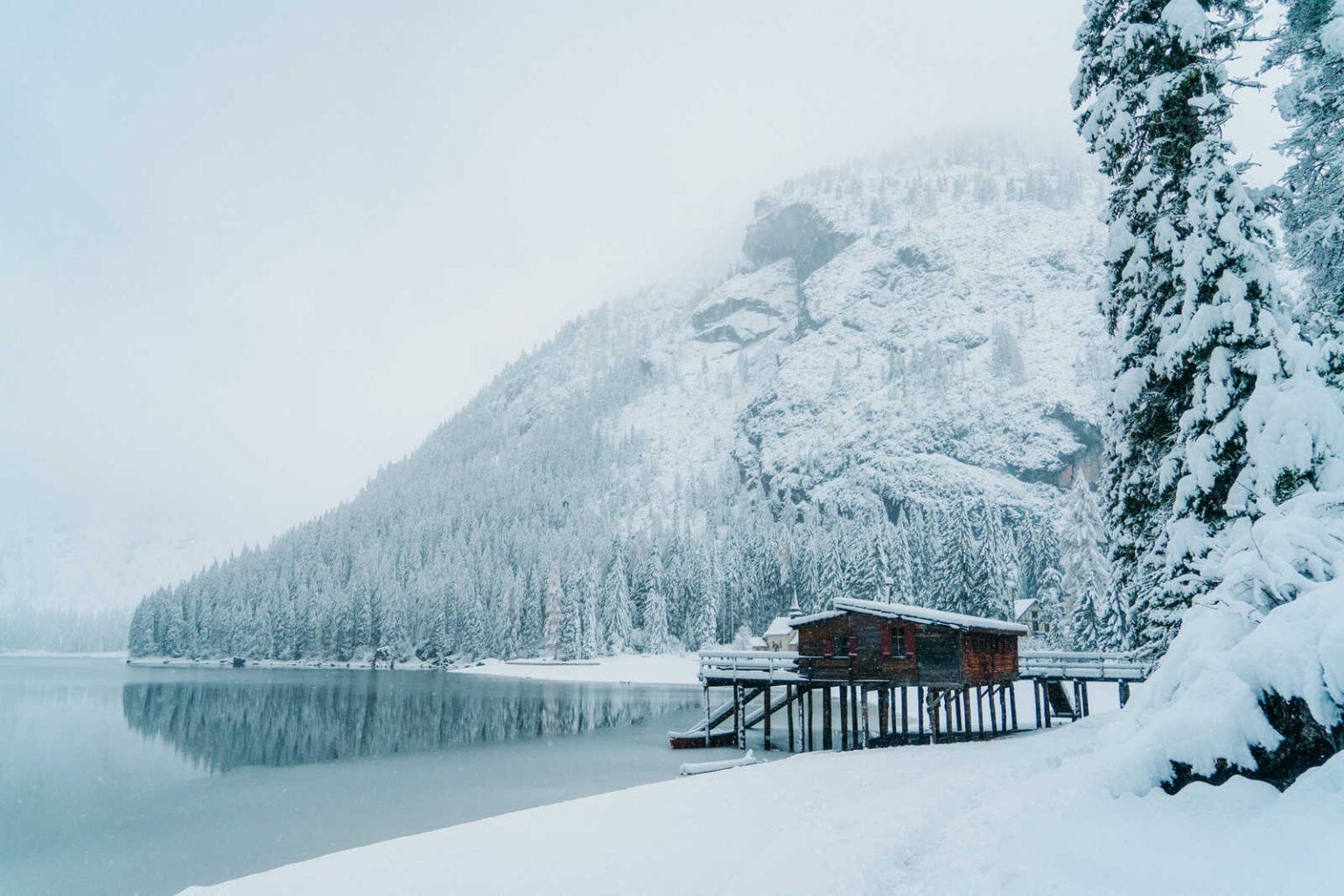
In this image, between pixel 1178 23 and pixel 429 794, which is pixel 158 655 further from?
pixel 1178 23

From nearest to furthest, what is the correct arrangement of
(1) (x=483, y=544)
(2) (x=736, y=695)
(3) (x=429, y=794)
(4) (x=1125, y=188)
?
(4) (x=1125, y=188) → (3) (x=429, y=794) → (2) (x=736, y=695) → (1) (x=483, y=544)

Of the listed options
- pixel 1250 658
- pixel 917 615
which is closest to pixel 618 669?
pixel 917 615

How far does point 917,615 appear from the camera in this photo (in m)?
35.9

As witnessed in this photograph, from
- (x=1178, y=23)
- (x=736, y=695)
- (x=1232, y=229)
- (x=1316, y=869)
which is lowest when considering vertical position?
(x=736, y=695)

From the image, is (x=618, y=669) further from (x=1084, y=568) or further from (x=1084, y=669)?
(x=1084, y=669)

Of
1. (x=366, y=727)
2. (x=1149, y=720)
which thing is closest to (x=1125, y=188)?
(x=1149, y=720)

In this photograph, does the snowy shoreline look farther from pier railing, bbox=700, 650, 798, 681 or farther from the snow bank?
the snow bank

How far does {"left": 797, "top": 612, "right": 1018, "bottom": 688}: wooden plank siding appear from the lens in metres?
36.2

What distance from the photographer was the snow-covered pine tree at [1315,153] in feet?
52.7

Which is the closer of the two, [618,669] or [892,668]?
[892,668]

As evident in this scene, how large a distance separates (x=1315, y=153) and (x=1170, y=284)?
627cm

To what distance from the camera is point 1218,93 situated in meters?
14.5

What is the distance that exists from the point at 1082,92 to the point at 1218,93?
3399 millimetres

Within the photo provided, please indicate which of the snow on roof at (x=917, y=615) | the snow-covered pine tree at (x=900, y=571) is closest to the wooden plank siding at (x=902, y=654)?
the snow on roof at (x=917, y=615)
